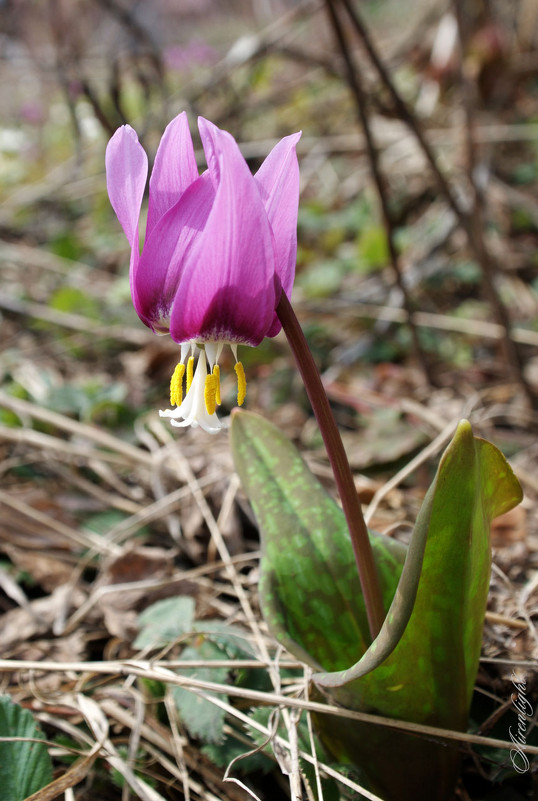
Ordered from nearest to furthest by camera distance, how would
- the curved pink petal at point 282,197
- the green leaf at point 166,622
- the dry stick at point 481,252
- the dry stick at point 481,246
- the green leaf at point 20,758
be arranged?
the curved pink petal at point 282,197
the green leaf at point 20,758
the green leaf at point 166,622
the dry stick at point 481,252
the dry stick at point 481,246

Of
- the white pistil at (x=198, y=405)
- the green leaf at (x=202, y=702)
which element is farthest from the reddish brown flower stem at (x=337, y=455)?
the green leaf at (x=202, y=702)

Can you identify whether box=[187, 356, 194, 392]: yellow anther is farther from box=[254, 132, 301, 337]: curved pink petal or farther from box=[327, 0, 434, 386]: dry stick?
box=[327, 0, 434, 386]: dry stick

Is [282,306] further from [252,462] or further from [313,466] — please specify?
[313,466]

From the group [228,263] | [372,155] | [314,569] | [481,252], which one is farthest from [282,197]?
[481,252]

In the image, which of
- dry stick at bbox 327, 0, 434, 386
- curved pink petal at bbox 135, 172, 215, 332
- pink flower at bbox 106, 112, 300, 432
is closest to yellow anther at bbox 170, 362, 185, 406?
pink flower at bbox 106, 112, 300, 432

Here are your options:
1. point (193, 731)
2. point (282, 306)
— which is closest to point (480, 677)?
point (193, 731)

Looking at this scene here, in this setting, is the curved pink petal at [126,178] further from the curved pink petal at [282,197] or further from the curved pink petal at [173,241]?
the curved pink petal at [282,197]
